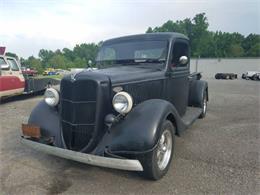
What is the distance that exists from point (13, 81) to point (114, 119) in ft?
27.4

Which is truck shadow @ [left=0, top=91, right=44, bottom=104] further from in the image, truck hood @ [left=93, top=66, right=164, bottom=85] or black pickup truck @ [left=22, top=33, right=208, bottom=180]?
truck hood @ [left=93, top=66, right=164, bottom=85]

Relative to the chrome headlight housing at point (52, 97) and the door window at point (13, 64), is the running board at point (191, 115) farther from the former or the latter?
the door window at point (13, 64)

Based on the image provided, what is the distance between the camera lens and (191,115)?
544cm

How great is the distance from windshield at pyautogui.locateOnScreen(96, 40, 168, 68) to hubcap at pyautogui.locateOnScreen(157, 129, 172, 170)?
4.51 ft

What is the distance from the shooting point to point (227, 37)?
7319 centimetres

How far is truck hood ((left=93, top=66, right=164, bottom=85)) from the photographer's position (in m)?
3.54

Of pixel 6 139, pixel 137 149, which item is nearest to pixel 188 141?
pixel 137 149

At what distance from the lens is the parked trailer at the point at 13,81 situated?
9656 millimetres

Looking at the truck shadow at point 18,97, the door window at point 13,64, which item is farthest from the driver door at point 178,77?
the truck shadow at point 18,97

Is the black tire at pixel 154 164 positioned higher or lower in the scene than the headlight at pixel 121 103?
lower

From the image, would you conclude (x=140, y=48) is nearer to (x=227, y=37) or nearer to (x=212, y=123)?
(x=212, y=123)

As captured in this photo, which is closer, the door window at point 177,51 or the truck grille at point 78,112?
the truck grille at point 78,112

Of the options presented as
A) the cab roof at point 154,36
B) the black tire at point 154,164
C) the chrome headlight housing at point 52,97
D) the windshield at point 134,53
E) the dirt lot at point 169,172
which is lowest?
the dirt lot at point 169,172

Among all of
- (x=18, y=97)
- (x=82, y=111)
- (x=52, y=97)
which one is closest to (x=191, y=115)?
(x=82, y=111)
